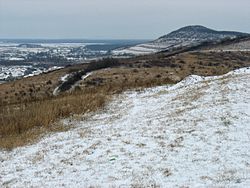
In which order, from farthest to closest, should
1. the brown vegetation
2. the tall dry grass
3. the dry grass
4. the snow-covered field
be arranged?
the brown vegetation → the tall dry grass → the dry grass → the snow-covered field

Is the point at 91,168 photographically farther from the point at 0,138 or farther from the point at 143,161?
the point at 0,138

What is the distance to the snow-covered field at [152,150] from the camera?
39.3ft

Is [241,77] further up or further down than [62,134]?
further up

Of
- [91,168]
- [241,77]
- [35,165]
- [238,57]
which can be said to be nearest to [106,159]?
[91,168]

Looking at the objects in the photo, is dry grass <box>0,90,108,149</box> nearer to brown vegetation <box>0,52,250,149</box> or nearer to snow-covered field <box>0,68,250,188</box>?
brown vegetation <box>0,52,250,149</box>

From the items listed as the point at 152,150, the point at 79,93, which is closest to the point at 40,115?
the point at 79,93

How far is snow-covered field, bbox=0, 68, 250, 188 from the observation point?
1199 centimetres

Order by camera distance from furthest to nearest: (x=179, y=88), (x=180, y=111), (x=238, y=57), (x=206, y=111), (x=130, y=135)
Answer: (x=238, y=57)
(x=179, y=88)
(x=180, y=111)
(x=206, y=111)
(x=130, y=135)

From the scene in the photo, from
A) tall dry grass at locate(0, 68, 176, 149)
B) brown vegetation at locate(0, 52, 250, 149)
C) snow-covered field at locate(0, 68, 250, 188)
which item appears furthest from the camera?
brown vegetation at locate(0, 52, 250, 149)

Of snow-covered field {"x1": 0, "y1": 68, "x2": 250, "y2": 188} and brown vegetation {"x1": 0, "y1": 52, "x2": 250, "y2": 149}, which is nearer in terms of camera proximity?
snow-covered field {"x1": 0, "y1": 68, "x2": 250, "y2": 188}

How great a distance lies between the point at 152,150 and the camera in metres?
14.2

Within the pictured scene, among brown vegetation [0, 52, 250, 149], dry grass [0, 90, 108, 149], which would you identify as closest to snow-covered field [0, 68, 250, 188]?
dry grass [0, 90, 108, 149]

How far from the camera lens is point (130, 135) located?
16234 millimetres

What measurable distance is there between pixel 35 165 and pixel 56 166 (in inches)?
33.0
